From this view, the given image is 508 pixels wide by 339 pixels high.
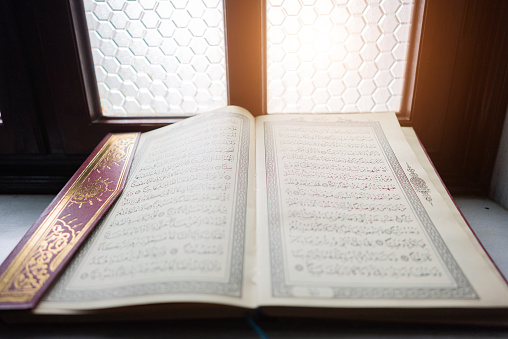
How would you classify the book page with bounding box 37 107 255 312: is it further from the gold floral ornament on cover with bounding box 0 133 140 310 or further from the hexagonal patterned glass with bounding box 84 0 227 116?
the hexagonal patterned glass with bounding box 84 0 227 116

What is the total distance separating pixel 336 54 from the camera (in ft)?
2.74

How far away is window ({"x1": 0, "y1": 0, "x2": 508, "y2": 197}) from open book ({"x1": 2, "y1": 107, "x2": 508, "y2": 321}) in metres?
0.11

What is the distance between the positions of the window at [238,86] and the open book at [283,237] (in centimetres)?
11

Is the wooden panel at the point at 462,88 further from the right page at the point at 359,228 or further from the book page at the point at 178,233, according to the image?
the book page at the point at 178,233

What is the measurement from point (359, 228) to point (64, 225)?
0.43 m

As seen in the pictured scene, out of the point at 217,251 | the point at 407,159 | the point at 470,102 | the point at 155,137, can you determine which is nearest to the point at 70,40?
the point at 155,137

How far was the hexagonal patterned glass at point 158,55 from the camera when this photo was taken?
81cm

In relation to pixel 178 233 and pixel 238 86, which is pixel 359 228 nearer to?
pixel 178 233

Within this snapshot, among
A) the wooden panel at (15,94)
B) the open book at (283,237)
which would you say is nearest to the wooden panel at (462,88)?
the open book at (283,237)

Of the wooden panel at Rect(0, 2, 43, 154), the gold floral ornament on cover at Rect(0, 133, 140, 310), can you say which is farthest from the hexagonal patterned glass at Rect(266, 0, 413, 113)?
the wooden panel at Rect(0, 2, 43, 154)

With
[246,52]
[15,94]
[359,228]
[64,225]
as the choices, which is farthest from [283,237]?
[15,94]

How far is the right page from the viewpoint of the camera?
1.47 feet

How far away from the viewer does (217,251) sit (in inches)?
19.0

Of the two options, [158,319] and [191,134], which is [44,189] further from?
[158,319]
